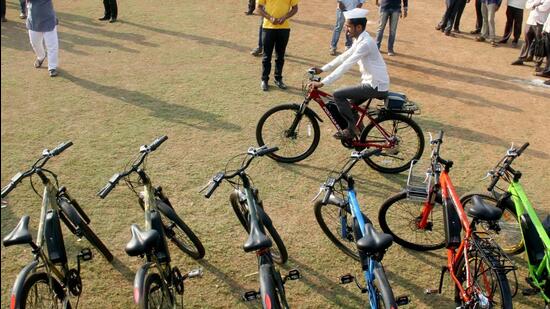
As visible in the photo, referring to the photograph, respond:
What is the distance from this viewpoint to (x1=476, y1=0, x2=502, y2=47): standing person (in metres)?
11.7

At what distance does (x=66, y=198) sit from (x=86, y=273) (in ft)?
2.57

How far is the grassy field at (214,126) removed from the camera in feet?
16.4

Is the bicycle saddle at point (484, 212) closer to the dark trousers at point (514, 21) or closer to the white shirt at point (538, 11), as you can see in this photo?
the white shirt at point (538, 11)

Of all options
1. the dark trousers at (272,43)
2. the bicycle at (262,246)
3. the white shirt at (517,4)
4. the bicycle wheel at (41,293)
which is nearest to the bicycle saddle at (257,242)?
the bicycle at (262,246)

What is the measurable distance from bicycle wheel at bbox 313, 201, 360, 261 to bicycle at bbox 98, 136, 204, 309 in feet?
4.32

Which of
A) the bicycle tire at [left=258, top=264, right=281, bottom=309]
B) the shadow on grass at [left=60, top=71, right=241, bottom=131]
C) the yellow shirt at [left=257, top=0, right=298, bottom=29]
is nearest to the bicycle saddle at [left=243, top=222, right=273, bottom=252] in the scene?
the bicycle tire at [left=258, top=264, right=281, bottom=309]

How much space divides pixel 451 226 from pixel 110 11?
1048cm

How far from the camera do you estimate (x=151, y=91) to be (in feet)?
28.8

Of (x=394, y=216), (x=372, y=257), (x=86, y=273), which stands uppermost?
(x=372, y=257)

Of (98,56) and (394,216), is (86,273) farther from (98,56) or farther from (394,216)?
(98,56)

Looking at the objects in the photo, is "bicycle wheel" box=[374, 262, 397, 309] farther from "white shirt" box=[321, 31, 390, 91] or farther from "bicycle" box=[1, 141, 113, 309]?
"white shirt" box=[321, 31, 390, 91]

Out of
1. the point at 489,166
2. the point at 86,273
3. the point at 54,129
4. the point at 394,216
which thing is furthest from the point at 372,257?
the point at 54,129

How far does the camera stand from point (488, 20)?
11914mm

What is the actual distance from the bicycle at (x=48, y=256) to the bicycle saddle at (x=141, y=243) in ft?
2.57
